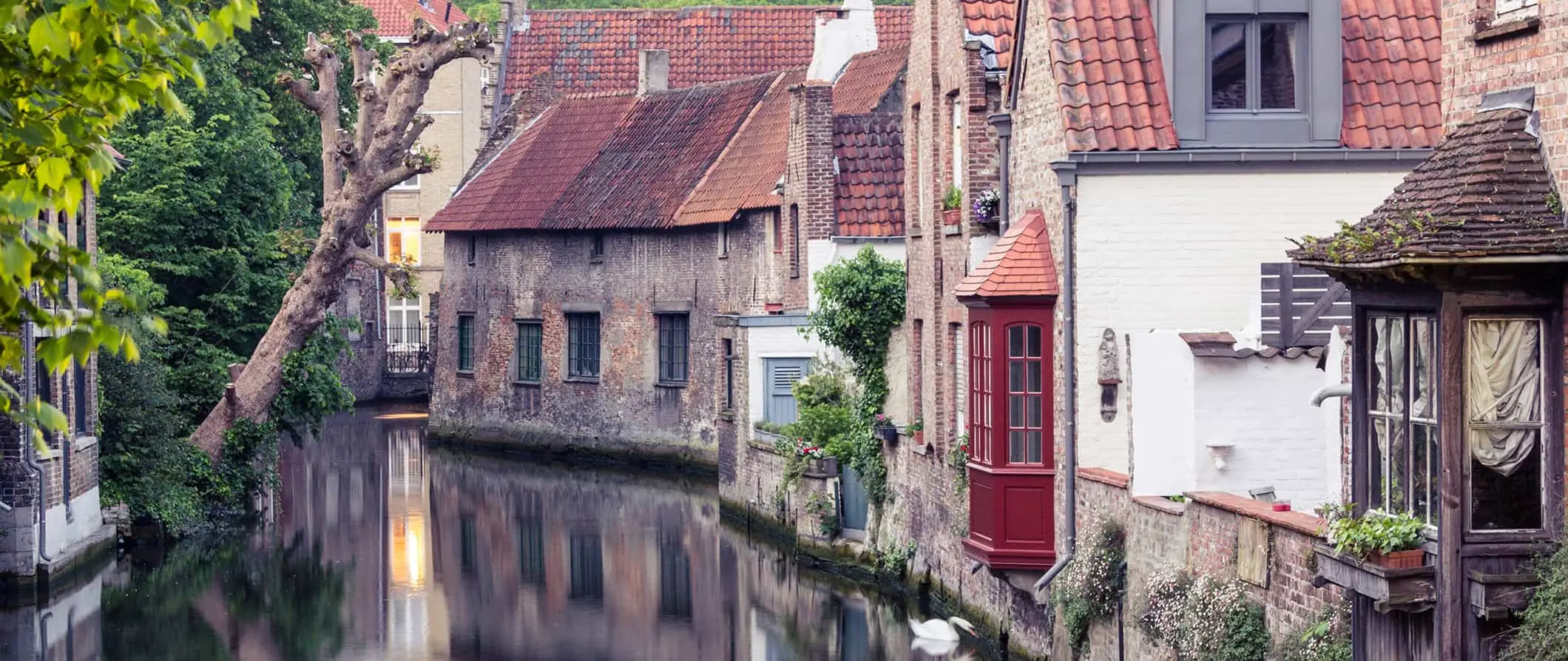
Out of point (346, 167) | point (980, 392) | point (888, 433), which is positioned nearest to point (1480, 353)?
point (980, 392)

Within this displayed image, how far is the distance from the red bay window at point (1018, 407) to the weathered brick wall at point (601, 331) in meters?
16.8

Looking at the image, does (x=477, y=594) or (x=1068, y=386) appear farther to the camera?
(x=477, y=594)

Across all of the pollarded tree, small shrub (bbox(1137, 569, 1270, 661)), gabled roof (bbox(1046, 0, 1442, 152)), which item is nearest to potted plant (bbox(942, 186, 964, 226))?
gabled roof (bbox(1046, 0, 1442, 152))

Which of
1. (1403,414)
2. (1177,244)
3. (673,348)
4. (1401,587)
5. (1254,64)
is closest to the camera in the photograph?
(1401,587)

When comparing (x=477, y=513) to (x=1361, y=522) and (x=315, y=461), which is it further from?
(x=1361, y=522)

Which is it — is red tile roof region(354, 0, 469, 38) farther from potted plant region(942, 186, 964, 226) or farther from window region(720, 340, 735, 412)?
potted plant region(942, 186, 964, 226)

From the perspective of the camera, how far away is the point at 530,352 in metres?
44.0

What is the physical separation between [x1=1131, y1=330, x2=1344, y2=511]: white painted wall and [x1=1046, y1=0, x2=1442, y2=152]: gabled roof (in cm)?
213

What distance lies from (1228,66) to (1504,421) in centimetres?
755

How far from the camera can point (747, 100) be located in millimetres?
40875

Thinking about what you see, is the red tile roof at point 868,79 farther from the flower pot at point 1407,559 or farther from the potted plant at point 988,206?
the flower pot at point 1407,559

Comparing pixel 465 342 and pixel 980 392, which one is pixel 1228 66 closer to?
pixel 980 392

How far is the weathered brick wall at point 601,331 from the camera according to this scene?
1490 inches

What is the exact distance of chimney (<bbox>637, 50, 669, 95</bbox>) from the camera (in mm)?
46000
